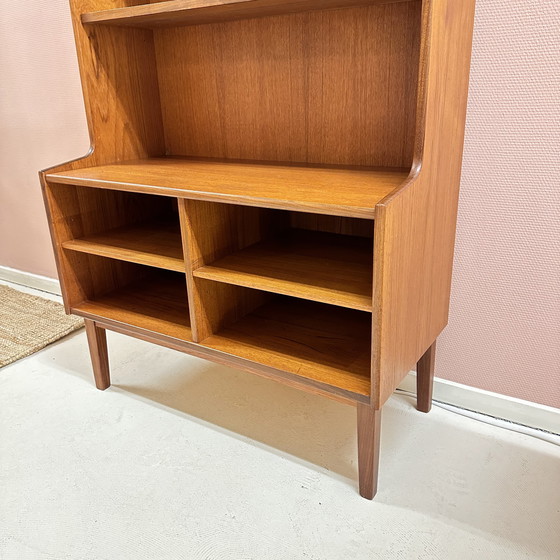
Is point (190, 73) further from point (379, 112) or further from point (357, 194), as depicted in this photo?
point (357, 194)

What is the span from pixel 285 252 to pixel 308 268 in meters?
0.13

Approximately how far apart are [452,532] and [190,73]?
136cm

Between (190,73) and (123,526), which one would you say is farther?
(190,73)

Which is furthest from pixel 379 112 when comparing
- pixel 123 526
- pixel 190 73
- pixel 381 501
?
pixel 123 526

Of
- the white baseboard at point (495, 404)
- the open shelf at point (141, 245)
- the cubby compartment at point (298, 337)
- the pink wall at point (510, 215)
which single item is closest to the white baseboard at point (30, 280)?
the open shelf at point (141, 245)

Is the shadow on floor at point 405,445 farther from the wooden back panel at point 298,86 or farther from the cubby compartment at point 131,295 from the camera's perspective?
the wooden back panel at point 298,86

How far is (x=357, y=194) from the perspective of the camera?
1.02m

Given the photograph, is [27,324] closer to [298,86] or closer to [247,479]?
[247,479]

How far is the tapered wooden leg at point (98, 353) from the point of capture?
161 cm

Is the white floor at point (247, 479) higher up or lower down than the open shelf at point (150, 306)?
lower down

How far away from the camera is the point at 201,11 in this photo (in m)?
1.25

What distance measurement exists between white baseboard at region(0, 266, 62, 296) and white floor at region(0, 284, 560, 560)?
2.54 feet

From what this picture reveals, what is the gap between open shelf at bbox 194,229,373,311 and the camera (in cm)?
106

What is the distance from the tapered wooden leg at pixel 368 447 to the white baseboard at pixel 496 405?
1.38 feet
